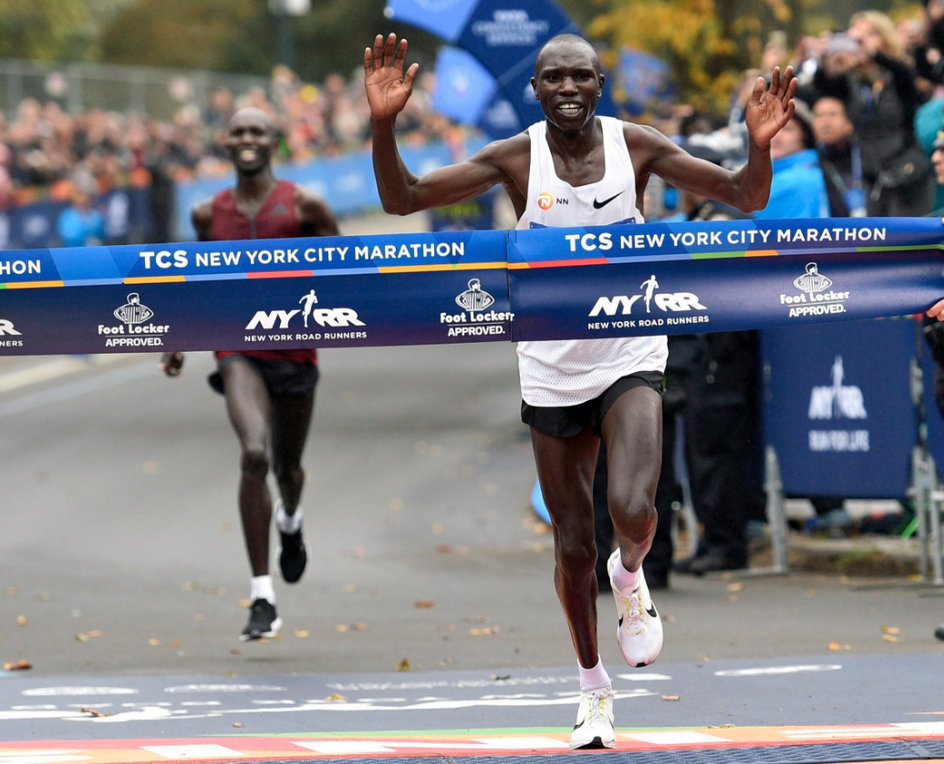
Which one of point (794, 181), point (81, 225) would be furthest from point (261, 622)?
point (81, 225)

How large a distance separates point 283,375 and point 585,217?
3143mm

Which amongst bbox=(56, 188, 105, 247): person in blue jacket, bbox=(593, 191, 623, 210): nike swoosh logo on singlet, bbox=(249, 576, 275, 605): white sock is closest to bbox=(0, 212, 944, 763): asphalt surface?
bbox=(249, 576, 275, 605): white sock

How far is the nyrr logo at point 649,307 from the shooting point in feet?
22.1

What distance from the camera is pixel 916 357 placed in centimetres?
1059

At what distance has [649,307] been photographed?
678cm

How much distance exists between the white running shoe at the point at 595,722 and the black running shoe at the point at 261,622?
2.68m

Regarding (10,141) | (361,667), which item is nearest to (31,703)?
(361,667)

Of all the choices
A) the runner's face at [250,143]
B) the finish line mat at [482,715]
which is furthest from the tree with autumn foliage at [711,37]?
the finish line mat at [482,715]

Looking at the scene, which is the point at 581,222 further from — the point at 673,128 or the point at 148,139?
the point at 148,139

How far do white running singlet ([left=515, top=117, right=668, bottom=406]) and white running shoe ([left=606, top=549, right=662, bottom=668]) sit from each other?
0.62 meters

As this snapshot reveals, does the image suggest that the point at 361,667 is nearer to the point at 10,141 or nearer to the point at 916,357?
the point at 916,357

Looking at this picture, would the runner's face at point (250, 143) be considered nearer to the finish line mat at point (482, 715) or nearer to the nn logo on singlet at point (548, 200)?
the finish line mat at point (482, 715)

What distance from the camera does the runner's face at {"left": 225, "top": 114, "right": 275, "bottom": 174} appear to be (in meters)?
9.62

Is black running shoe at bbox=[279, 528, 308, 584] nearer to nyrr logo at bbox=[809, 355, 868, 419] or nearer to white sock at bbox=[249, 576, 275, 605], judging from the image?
white sock at bbox=[249, 576, 275, 605]
